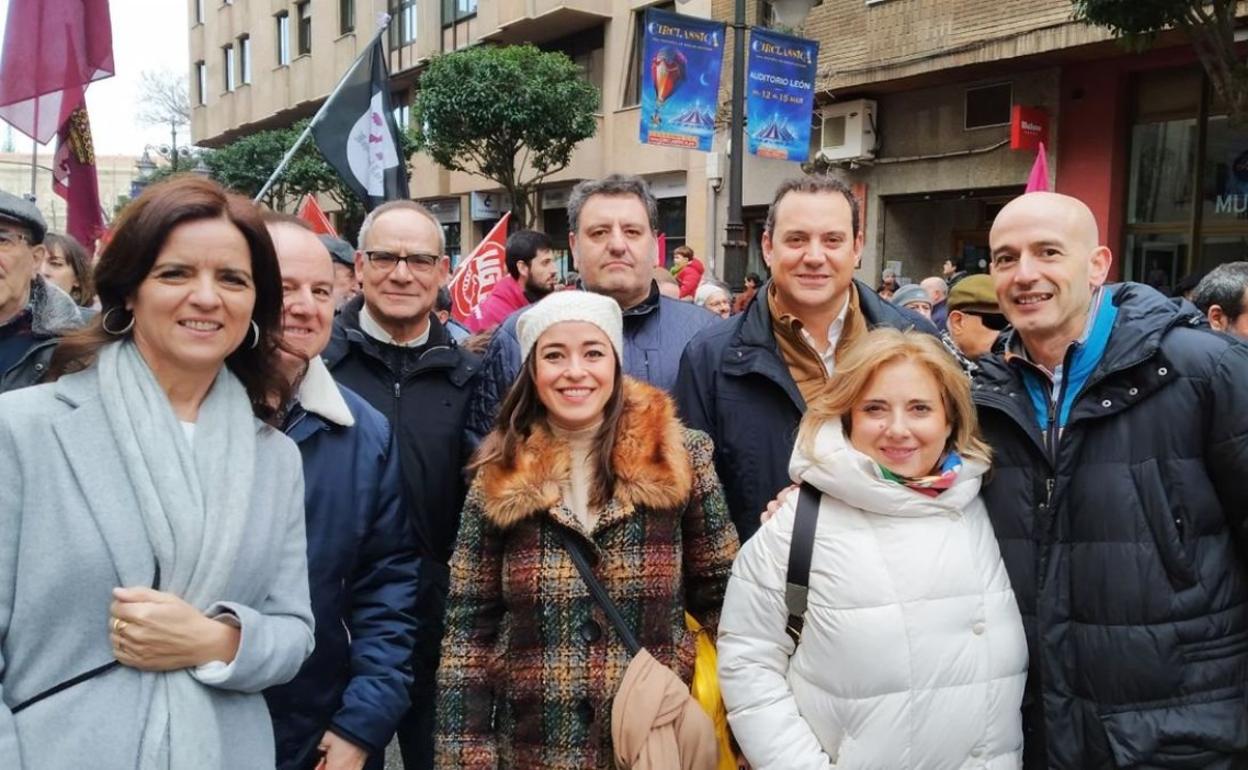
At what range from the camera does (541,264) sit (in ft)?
20.4

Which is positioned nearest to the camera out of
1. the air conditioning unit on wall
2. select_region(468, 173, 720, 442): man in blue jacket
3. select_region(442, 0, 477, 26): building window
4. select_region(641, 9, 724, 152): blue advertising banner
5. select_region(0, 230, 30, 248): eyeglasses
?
select_region(0, 230, 30, 248): eyeglasses

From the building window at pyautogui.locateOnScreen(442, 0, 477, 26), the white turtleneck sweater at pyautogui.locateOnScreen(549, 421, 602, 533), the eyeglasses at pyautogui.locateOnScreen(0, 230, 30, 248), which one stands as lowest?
the white turtleneck sweater at pyautogui.locateOnScreen(549, 421, 602, 533)

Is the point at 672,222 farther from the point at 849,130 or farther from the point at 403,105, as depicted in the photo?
the point at 403,105

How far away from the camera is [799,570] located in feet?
7.47

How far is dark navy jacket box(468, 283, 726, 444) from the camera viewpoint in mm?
3213

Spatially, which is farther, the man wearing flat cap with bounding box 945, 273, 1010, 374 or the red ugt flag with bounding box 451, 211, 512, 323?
the red ugt flag with bounding box 451, 211, 512, 323

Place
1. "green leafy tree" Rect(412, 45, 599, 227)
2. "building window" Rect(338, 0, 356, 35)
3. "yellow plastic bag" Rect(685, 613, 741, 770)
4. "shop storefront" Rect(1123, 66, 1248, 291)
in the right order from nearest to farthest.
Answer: "yellow plastic bag" Rect(685, 613, 741, 770), "shop storefront" Rect(1123, 66, 1248, 291), "green leafy tree" Rect(412, 45, 599, 227), "building window" Rect(338, 0, 356, 35)

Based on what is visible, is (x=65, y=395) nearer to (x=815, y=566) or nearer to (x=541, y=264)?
(x=815, y=566)

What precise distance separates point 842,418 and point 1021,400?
466 mm

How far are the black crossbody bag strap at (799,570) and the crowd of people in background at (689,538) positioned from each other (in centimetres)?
1

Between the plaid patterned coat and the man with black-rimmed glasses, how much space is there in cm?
61

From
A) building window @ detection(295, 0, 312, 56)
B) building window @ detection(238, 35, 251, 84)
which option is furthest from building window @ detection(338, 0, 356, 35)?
building window @ detection(238, 35, 251, 84)

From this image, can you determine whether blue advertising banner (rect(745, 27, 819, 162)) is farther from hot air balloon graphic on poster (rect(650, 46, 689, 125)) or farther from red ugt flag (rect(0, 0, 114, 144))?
red ugt flag (rect(0, 0, 114, 144))

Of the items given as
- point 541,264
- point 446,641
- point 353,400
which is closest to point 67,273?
point 541,264
